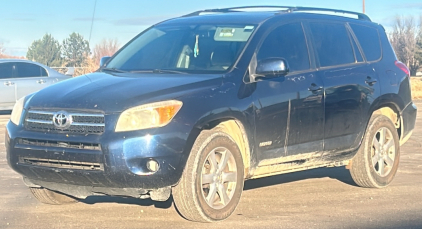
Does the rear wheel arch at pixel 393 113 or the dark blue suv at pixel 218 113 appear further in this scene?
the rear wheel arch at pixel 393 113

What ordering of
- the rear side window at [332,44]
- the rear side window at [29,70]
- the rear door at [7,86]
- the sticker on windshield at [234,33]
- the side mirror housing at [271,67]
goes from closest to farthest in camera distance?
1. the side mirror housing at [271,67]
2. the sticker on windshield at [234,33]
3. the rear side window at [332,44]
4. the rear door at [7,86]
5. the rear side window at [29,70]

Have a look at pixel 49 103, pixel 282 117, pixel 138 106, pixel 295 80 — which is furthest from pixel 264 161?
pixel 49 103

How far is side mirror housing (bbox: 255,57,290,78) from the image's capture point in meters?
6.42

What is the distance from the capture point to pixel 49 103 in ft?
19.4

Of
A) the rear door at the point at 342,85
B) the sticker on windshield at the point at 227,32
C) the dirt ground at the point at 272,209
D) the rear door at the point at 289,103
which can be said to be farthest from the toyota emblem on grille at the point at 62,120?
the rear door at the point at 342,85

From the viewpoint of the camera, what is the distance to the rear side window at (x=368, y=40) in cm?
805

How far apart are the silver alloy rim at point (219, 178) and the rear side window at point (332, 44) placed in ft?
5.95

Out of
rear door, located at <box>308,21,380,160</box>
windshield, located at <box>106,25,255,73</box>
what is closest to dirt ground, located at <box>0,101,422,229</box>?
rear door, located at <box>308,21,380,160</box>

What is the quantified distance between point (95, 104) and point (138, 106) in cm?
36

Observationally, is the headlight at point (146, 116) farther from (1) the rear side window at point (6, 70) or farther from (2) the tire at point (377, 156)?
(1) the rear side window at point (6, 70)

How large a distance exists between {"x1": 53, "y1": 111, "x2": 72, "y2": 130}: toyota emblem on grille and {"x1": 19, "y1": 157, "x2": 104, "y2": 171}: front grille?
0.28 metres

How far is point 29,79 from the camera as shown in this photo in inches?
728

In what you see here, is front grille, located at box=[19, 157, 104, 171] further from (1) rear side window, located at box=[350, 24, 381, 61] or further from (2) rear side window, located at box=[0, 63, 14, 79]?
(2) rear side window, located at box=[0, 63, 14, 79]

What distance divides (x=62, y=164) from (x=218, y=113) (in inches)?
52.5
